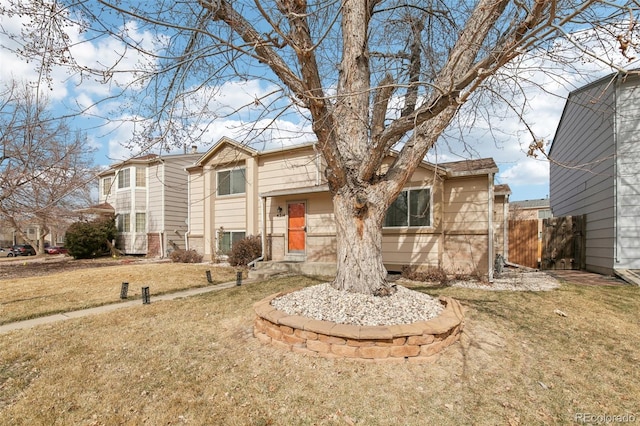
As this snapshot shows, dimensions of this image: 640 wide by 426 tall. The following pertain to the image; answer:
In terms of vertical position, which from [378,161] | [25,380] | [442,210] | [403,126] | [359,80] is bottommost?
[25,380]

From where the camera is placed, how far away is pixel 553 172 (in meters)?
16.5

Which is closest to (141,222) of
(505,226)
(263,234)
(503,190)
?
(263,234)

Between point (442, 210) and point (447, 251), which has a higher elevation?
point (442, 210)

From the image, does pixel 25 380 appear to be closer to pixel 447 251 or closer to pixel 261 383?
pixel 261 383

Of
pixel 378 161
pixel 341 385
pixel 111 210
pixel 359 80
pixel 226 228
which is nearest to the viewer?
pixel 341 385

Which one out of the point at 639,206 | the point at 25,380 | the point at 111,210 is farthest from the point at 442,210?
the point at 111,210

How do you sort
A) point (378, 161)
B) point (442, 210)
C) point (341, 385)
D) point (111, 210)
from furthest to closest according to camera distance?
point (111, 210) < point (442, 210) < point (378, 161) < point (341, 385)

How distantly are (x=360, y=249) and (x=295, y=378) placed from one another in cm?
230

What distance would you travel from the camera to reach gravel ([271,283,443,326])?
4008mm

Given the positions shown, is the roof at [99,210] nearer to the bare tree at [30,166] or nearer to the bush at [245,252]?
the bare tree at [30,166]

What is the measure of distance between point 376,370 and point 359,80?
4435 mm

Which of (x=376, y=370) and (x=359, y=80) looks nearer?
(x=376, y=370)

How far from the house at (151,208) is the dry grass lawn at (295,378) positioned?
545 inches

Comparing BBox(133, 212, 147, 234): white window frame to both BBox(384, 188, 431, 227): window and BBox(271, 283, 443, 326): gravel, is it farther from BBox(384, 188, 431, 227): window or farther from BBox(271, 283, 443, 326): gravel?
BBox(271, 283, 443, 326): gravel
